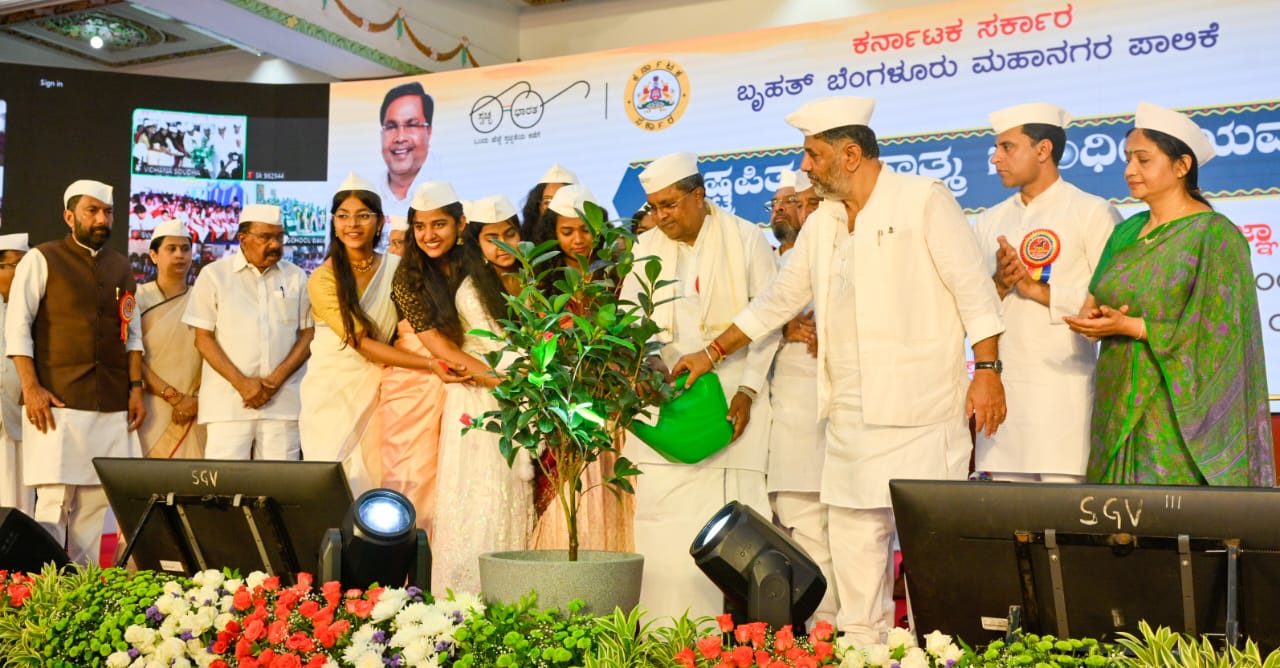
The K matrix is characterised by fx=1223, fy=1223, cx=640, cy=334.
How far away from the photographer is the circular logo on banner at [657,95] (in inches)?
287

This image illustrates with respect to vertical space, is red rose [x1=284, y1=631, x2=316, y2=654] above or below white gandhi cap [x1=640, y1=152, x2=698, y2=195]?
below

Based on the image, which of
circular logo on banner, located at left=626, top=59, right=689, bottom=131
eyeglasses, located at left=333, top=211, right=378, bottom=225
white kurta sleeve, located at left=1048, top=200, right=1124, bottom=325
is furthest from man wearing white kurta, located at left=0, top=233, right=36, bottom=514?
white kurta sleeve, located at left=1048, top=200, right=1124, bottom=325

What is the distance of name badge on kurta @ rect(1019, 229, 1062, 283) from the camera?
12.6 feet

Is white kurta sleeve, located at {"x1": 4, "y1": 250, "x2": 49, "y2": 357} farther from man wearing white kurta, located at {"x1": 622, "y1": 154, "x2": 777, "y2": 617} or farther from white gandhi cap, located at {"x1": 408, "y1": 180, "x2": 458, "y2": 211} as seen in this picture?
man wearing white kurta, located at {"x1": 622, "y1": 154, "x2": 777, "y2": 617}

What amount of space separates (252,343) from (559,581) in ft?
10.5

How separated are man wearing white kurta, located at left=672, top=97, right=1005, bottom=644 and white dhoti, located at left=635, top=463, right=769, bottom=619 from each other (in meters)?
0.48

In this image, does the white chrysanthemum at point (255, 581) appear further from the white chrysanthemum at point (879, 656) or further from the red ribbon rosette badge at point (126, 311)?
the red ribbon rosette badge at point (126, 311)

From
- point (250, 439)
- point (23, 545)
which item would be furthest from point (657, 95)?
point (23, 545)

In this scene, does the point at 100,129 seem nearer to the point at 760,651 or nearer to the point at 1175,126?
the point at 1175,126

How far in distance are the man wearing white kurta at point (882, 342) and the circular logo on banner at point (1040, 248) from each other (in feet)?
1.94

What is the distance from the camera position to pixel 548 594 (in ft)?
8.43

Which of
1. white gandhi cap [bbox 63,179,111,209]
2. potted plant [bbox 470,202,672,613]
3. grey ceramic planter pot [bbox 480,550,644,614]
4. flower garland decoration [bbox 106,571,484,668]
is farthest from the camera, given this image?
white gandhi cap [bbox 63,179,111,209]

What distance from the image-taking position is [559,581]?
2.58 meters

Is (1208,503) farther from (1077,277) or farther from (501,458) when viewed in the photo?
(501,458)
